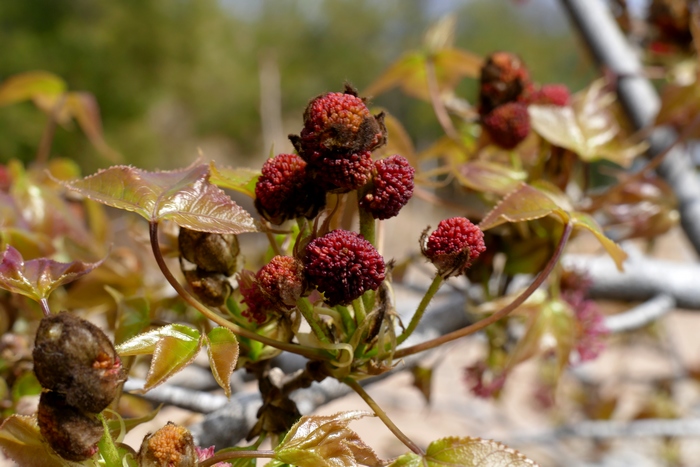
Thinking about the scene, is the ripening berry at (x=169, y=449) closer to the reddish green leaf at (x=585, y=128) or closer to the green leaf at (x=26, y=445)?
the green leaf at (x=26, y=445)

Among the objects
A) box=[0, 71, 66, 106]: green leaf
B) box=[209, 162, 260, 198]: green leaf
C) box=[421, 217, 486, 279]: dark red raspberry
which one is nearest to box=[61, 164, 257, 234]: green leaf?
box=[209, 162, 260, 198]: green leaf

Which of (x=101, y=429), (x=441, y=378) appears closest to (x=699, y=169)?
(x=101, y=429)

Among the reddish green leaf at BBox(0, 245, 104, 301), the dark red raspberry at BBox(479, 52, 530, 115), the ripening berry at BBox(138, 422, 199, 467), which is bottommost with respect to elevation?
the ripening berry at BBox(138, 422, 199, 467)

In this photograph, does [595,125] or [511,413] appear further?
[511,413]

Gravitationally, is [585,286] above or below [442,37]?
below

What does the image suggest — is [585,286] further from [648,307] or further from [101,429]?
[101,429]

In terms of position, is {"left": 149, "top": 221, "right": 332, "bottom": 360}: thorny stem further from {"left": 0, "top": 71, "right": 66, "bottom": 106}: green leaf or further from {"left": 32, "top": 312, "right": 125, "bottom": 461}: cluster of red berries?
{"left": 0, "top": 71, "right": 66, "bottom": 106}: green leaf

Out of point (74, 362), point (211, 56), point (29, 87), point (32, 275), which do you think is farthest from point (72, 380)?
point (211, 56)
